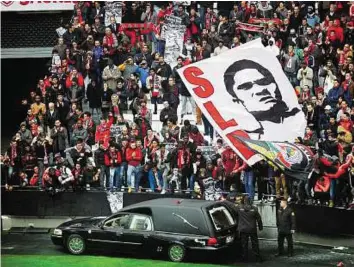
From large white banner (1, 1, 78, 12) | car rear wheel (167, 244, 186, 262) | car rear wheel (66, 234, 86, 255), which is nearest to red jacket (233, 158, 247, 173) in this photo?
car rear wheel (167, 244, 186, 262)

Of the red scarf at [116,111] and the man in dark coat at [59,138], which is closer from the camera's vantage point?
the man in dark coat at [59,138]

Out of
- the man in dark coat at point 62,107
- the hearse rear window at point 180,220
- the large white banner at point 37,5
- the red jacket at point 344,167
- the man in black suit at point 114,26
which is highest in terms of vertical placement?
the large white banner at point 37,5

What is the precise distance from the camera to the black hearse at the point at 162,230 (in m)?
12.5

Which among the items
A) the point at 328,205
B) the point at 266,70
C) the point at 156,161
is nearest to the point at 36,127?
the point at 156,161

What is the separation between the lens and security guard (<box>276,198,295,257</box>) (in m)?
13.0

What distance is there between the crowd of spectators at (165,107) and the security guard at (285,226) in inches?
30.6

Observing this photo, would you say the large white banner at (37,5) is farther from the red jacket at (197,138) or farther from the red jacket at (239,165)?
the red jacket at (239,165)

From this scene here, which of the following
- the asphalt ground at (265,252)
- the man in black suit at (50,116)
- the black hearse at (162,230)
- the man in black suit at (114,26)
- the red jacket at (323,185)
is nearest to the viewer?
the black hearse at (162,230)

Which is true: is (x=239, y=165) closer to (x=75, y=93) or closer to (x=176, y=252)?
(x=176, y=252)

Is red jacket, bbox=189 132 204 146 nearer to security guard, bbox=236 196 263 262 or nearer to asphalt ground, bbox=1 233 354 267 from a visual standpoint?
security guard, bbox=236 196 263 262

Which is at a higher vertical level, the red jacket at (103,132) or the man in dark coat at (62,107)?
the man in dark coat at (62,107)

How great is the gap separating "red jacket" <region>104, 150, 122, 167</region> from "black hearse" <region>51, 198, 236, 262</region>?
1673mm

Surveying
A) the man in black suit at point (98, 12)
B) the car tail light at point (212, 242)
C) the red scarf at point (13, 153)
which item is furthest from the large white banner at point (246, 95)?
the red scarf at point (13, 153)

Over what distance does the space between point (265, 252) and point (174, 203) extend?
6.05 feet
